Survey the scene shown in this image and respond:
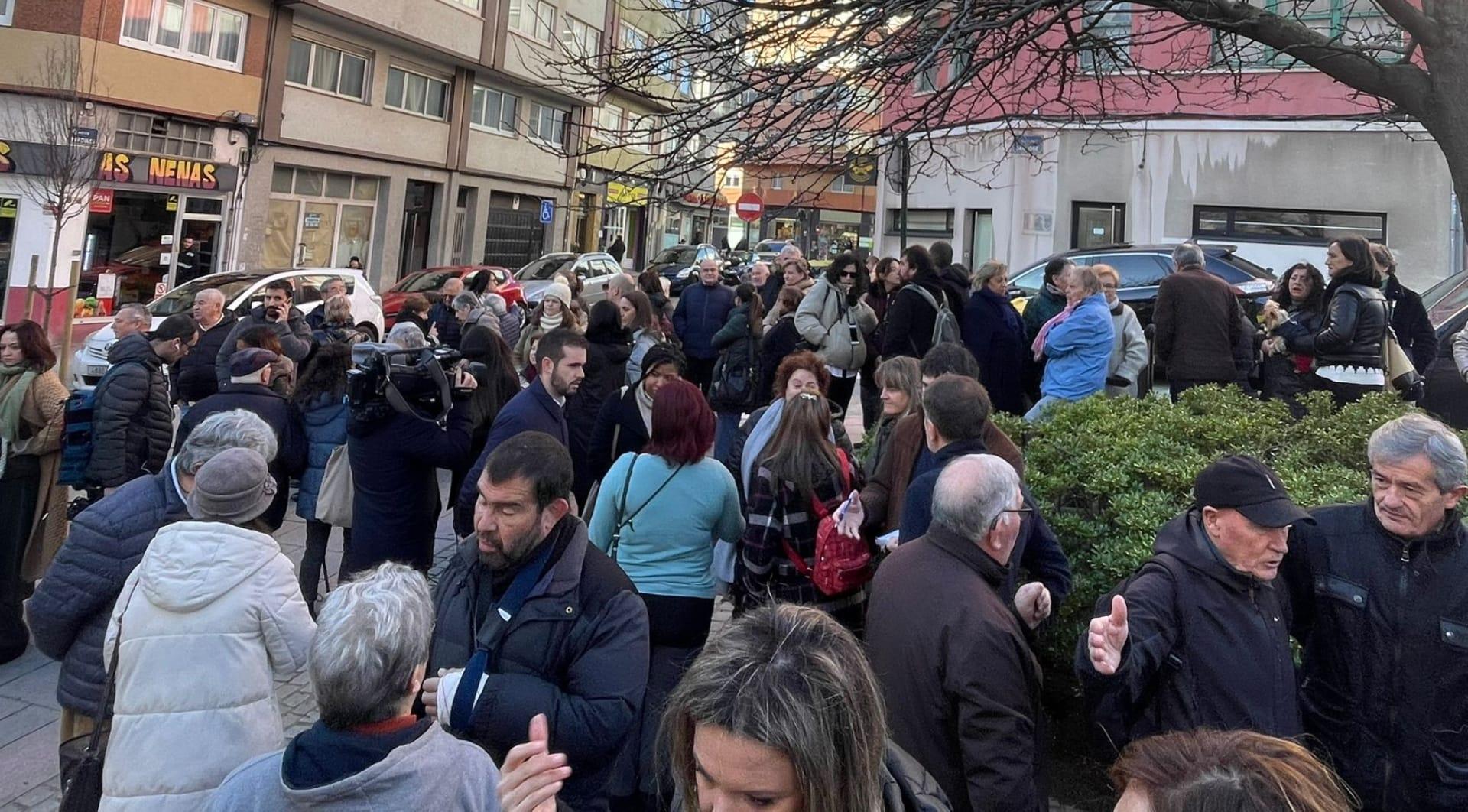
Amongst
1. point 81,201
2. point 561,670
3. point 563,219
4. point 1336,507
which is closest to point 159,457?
point 561,670

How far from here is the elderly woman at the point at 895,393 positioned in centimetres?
491

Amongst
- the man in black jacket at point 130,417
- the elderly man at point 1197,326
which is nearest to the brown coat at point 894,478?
the elderly man at point 1197,326

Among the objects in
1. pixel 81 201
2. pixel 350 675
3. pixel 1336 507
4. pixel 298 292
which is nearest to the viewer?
pixel 350 675

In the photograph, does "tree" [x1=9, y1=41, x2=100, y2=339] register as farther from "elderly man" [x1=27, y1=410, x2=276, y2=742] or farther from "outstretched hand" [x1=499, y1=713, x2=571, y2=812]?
"outstretched hand" [x1=499, y1=713, x2=571, y2=812]

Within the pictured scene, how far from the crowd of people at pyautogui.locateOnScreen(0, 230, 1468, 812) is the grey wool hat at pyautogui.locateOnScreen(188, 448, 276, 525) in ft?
0.03

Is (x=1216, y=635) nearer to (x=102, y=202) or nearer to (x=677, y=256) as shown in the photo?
(x=102, y=202)

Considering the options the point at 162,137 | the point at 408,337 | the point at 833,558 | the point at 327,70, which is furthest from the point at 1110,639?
the point at 327,70

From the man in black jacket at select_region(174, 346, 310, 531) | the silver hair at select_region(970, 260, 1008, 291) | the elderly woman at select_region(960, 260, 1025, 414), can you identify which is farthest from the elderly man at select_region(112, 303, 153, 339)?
the silver hair at select_region(970, 260, 1008, 291)

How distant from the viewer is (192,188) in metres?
21.4

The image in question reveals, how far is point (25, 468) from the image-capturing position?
5488 millimetres

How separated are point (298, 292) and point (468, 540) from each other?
12664mm

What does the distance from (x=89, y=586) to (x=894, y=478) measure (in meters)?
3.11

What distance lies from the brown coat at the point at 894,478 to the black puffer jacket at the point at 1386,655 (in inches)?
60.8

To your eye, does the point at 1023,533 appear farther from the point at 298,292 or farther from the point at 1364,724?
the point at 298,292
